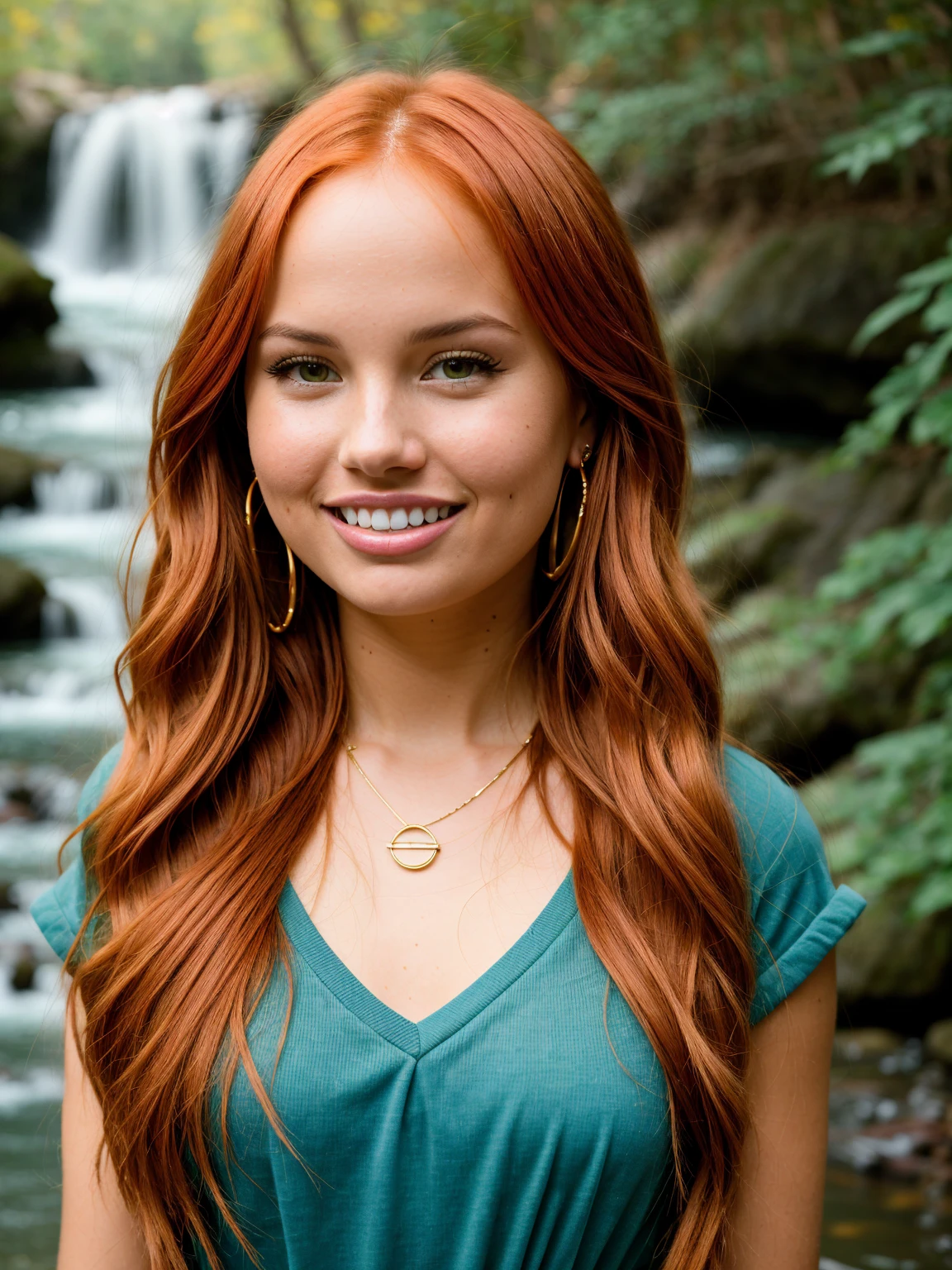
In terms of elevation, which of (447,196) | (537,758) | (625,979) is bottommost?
(625,979)

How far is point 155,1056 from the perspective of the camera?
5.07ft

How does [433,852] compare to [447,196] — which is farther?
[433,852]

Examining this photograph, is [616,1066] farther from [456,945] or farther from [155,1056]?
[155,1056]

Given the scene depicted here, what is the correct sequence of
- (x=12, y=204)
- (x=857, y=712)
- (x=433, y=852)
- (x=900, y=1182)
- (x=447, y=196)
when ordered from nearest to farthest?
(x=447, y=196) → (x=433, y=852) → (x=900, y=1182) → (x=857, y=712) → (x=12, y=204)

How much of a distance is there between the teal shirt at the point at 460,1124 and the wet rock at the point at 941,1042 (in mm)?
2873

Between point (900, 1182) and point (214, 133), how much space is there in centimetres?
1251

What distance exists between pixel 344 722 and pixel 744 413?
703 cm

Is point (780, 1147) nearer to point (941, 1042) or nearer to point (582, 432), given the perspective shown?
point (582, 432)

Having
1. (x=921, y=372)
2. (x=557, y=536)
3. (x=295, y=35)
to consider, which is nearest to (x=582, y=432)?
(x=557, y=536)

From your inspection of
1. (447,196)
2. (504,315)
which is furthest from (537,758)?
(447,196)

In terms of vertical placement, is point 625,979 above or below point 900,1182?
above

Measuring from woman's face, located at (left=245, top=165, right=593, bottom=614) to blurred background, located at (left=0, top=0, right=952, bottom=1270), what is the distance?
44 centimetres

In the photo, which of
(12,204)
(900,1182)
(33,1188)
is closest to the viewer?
(900,1182)

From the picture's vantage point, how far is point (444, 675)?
173 centimetres
